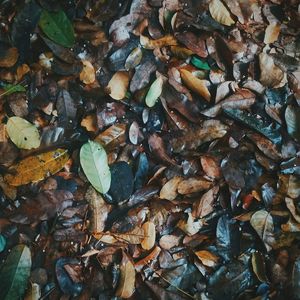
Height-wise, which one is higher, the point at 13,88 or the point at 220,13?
the point at 13,88

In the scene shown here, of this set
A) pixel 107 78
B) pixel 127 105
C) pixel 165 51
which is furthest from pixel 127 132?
pixel 165 51

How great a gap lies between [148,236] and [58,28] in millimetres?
866

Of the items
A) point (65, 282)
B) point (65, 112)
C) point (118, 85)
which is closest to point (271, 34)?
point (118, 85)

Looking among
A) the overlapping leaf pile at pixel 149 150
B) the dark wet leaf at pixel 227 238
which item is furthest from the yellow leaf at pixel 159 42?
the dark wet leaf at pixel 227 238

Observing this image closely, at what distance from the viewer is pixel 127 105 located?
161cm

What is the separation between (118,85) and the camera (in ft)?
5.30

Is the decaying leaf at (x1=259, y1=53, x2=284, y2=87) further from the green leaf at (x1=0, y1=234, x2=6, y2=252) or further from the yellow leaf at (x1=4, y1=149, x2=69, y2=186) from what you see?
the green leaf at (x1=0, y1=234, x2=6, y2=252)

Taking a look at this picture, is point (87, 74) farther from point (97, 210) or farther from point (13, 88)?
point (97, 210)

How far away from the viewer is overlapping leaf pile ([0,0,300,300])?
57.9 inches

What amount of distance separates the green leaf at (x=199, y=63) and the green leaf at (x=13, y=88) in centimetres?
67

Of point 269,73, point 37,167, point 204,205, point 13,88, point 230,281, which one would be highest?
point 13,88

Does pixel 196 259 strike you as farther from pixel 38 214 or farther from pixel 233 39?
pixel 233 39

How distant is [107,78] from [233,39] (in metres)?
0.53

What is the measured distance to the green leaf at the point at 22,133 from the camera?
1526mm
